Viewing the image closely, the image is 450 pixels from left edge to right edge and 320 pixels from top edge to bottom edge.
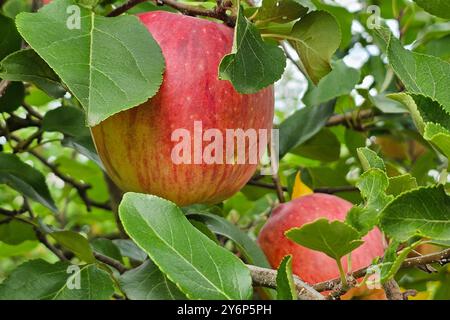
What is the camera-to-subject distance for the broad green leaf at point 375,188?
0.71m

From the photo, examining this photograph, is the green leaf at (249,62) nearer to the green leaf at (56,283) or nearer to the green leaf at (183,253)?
the green leaf at (183,253)

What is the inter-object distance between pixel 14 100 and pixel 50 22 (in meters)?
0.36

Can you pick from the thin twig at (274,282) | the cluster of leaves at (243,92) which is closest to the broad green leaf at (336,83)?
the cluster of leaves at (243,92)

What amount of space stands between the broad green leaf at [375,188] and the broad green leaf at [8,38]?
0.60m

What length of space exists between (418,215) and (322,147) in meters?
0.92

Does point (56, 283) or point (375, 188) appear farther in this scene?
point (56, 283)

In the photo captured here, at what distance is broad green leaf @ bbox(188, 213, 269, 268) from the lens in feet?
3.67

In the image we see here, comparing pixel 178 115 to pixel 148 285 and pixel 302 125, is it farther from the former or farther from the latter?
pixel 302 125

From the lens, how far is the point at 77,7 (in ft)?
3.04

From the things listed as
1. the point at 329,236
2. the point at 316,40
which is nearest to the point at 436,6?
the point at 316,40

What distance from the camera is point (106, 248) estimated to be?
1.27 meters

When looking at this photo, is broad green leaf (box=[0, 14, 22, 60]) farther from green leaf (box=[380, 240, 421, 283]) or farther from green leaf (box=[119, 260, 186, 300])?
green leaf (box=[380, 240, 421, 283])
